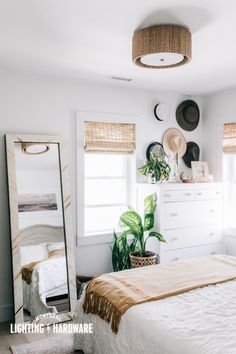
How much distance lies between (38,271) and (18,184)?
0.89m

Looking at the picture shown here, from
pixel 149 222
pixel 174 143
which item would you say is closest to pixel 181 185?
pixel 149 222

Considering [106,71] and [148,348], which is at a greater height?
[106,71]

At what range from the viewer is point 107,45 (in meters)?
2.87

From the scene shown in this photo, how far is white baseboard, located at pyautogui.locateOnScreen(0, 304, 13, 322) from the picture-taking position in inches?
142

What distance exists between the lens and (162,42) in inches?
93.9

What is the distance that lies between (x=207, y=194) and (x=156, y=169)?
2.39 feet

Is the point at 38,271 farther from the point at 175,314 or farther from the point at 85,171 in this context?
the point at 175,314

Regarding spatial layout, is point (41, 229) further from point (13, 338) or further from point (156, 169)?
point (156, 169)

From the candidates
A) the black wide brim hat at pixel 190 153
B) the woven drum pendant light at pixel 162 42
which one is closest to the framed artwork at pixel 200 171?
the black wide brim hat at pixel 190 153

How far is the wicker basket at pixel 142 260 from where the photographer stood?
3.98 metres

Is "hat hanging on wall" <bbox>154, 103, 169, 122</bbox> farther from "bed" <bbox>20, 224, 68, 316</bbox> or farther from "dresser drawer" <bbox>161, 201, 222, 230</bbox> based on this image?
"bed" <bbox>20, 224, 68, 316</bbox>

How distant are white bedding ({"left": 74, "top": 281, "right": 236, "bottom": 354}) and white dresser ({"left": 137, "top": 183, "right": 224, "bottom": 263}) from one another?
154cm

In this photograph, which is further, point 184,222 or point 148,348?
point 184,222

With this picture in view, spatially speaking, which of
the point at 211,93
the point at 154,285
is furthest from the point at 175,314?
the point at 211,93
